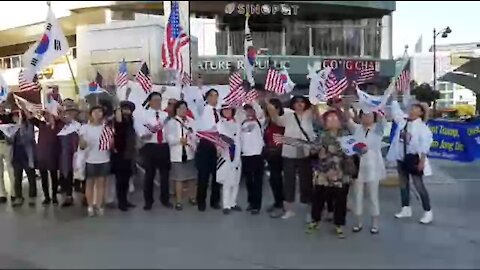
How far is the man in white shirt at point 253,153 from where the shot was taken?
8.01 m

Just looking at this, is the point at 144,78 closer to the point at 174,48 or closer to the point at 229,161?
the point at 174,48

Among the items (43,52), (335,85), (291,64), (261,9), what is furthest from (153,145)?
(291,64)

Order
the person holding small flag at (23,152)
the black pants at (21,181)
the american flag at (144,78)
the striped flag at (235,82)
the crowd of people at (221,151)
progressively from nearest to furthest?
the crowd of people at (221,151) < the american flag at (144,78) < the striped flag at (235,82) < the person holding small flag at (23,152) < the black pants at (21,181)

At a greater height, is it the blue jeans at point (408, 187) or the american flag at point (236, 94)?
the american flag at point (236, 94)

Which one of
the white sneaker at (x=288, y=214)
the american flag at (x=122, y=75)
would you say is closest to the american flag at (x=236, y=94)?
the american flag at (x=122, y=75)

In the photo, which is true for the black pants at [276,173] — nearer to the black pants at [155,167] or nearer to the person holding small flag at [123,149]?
the black pants at [155,167]

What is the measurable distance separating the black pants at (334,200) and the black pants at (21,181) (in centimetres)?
421

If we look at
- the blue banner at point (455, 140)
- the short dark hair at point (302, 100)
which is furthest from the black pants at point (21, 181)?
the blue banner at point (455, 140)

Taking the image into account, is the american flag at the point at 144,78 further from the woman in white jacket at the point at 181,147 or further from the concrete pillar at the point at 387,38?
the concrete pillar at the point at 387,38

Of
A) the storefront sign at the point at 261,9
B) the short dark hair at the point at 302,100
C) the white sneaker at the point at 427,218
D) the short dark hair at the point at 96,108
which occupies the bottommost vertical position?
the white sneaker at the point at 427,218

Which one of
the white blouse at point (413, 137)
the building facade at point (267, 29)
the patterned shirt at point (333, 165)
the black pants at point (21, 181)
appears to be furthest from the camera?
the black pants at point (21, 181)

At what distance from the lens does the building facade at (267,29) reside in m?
4.55

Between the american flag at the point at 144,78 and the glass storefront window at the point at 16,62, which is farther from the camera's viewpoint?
the glass storefront window at the point at 16,62

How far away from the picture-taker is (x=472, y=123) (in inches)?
514
